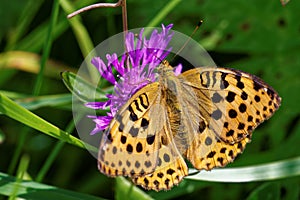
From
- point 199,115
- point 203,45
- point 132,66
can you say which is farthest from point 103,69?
point 203,45

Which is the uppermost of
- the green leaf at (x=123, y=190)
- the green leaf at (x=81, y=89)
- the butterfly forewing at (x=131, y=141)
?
the green leaf at (x=81, y=89)

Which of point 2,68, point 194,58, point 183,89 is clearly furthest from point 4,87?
point 183,89

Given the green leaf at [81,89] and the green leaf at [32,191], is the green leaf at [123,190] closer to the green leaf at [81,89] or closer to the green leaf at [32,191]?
the green leaf at [32,191]

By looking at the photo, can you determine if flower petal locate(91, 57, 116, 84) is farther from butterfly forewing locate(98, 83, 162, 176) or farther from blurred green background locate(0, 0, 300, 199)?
blurred green background locate(0, 0, 300, 199)

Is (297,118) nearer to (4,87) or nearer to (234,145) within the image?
(234,145)

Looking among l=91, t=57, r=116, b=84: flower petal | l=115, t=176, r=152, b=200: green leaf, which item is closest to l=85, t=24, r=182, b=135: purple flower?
l=91, t=57, r=116, b=84: flower petal

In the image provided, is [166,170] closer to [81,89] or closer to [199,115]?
[199,115]

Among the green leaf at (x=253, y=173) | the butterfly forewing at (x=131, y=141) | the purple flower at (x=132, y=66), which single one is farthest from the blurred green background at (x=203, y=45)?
the butterfly forewing at (x=131, y=141)
